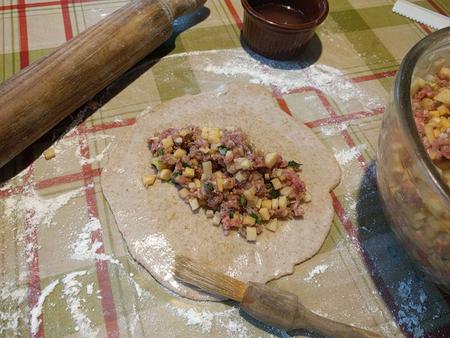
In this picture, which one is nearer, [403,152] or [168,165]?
[403,152]

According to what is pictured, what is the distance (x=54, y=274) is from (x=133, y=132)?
659 millimetres

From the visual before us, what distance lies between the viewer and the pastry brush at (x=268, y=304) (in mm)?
1241

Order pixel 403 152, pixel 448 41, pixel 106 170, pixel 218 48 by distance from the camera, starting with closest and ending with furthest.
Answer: pixel 403 152 → pixel 448 41 → pixel 106 170 → pixel 218 48

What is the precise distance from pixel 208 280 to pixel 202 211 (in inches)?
12.3

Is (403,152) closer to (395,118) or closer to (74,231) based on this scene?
(395,118)

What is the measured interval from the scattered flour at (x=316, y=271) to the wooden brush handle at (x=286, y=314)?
0.64 feet

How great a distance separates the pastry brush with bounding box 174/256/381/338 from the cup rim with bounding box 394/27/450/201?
551mm

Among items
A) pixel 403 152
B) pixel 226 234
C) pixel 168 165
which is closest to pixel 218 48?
pixel 168 165

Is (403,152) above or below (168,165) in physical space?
above

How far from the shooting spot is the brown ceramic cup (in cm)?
193

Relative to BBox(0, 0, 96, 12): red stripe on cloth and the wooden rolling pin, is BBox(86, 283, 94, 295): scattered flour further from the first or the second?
BBox(0, 0, 96, 12): red stripe on cloth

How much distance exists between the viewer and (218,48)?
2127mm

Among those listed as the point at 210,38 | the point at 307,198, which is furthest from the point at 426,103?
the point at 210,38

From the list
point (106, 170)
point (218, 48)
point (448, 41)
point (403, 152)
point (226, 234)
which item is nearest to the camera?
point (403, 152)
